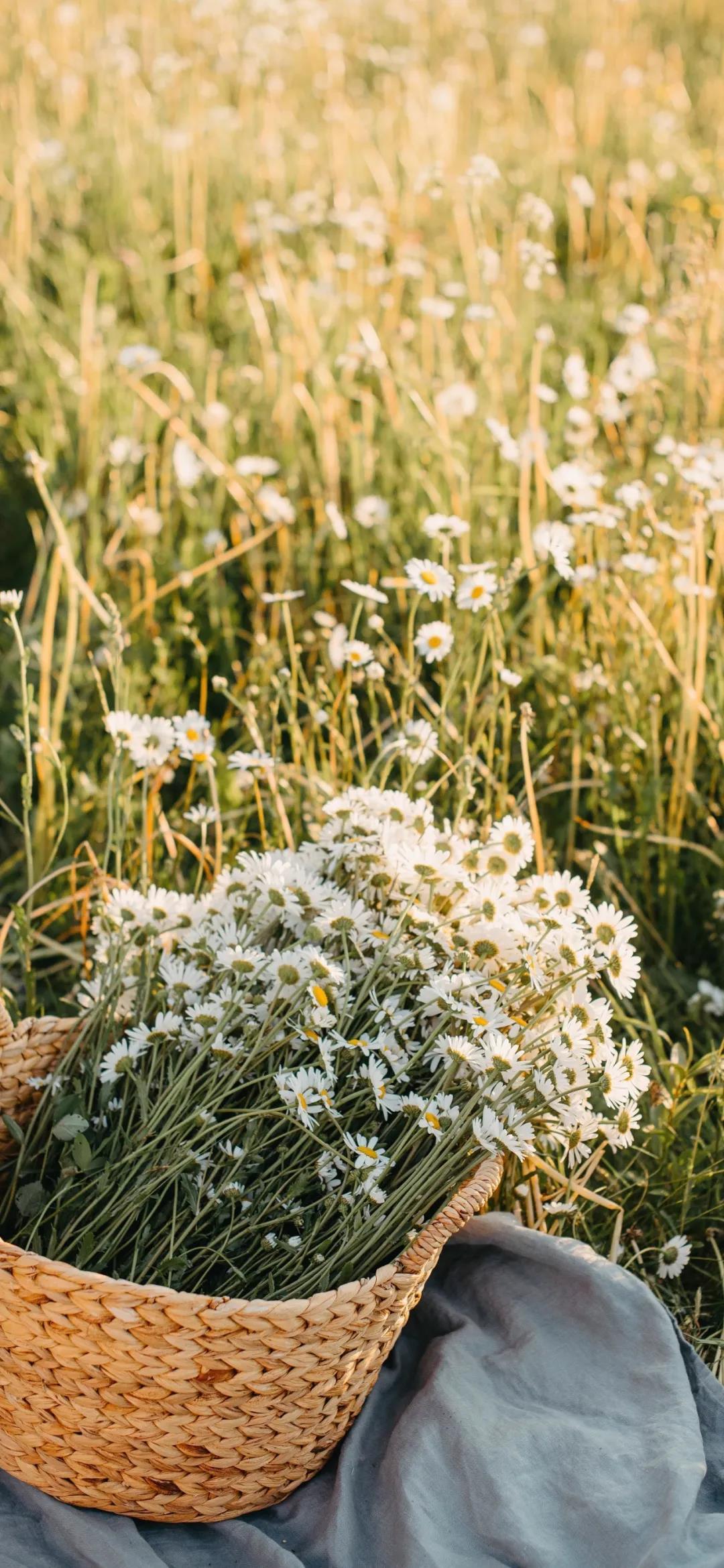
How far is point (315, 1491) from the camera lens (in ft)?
4.78

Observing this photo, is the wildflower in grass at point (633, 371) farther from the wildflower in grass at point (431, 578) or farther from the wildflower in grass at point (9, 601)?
the wildflower in grass at point (9, 601)

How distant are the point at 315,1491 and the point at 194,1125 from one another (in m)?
0.41

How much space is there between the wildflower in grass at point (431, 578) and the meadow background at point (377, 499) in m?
0.09

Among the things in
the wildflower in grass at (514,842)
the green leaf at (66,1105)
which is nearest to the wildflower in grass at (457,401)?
the wildflower in grass at (514,842)

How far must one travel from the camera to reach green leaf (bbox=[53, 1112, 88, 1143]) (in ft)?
4.68

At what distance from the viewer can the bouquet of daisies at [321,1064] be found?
1387 mm

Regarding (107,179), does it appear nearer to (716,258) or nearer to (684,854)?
(716,258)

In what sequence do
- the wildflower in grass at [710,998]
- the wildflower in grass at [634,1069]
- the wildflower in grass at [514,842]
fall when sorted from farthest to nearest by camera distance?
the wildflower in grass at [710,998]
the wildflower in grass at [514,842]
the wildflower in grass at [634,1069]

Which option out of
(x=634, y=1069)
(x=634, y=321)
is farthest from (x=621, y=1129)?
(x=634, y=321)

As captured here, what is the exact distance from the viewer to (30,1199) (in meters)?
1.42

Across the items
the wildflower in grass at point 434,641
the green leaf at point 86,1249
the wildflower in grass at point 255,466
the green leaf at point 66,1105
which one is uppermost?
the wildflower in grass at point 255,466

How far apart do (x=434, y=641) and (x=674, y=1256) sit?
2.71 ft

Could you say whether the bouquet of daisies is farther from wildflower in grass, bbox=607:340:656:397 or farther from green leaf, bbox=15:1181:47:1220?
wildflower in grass, bbox=607:340:656:397

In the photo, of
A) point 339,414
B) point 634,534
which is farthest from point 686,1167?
point 339,414
